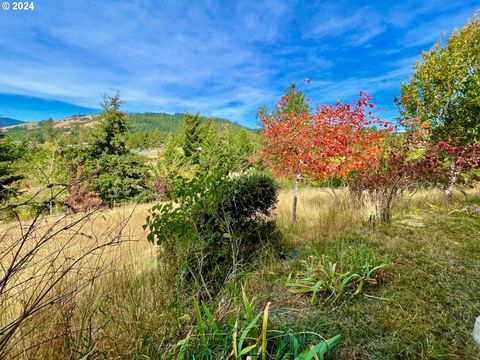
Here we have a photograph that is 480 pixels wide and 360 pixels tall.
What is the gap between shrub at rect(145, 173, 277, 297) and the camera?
98.7 inches

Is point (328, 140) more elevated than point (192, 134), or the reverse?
point (192, 134)

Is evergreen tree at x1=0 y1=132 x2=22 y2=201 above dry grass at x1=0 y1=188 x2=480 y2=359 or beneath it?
above

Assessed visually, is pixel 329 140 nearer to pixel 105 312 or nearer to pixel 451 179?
pixel 451 179

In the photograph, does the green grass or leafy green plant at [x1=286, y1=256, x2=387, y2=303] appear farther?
leafy green plant at [x1=286, y1=256, x2=387, y2=303]

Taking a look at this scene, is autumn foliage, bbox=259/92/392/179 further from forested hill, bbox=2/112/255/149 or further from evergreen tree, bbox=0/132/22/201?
evergreen tree, bbox=0/132/22/201

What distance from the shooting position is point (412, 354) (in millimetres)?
1624

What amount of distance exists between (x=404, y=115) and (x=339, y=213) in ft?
14.1

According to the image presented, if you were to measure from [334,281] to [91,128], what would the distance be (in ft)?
48.9

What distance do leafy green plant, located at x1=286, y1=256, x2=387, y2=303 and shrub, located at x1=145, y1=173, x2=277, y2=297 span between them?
0.64 meters

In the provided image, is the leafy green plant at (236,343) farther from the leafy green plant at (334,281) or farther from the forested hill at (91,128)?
the forested hill at (91,128)

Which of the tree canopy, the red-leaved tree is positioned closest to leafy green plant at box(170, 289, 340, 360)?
the red-leaved tree

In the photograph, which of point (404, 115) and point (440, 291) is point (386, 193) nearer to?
point (440, 291)

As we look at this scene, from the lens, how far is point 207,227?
273 cm

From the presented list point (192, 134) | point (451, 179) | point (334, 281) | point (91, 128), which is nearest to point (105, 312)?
point (334, 281)
